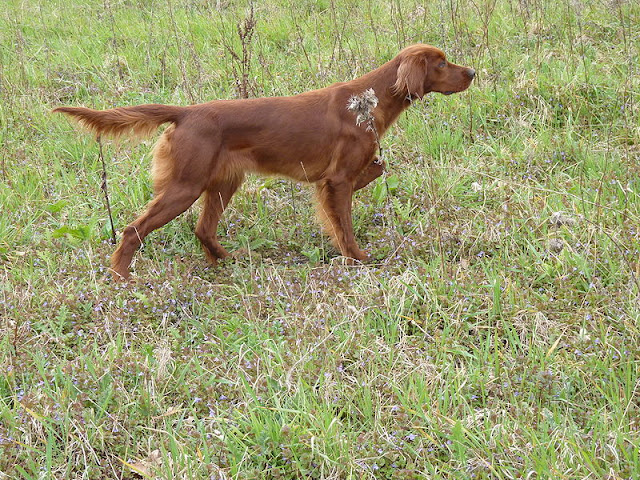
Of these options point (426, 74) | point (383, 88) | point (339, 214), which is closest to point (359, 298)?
point (339, 214)

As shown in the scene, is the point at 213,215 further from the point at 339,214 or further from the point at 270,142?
the point at 339,214

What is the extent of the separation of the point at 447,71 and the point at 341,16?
2622 mm

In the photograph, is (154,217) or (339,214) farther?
(339,214)

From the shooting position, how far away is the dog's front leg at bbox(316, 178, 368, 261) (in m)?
3.70

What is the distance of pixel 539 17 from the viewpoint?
5.75 m

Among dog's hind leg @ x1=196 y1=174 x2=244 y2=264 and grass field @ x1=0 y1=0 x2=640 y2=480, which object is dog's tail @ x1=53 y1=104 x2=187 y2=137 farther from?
grass field @ x1=0 y1=0 x2=640 y2=480

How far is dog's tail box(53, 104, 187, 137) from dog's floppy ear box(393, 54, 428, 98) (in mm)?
1109

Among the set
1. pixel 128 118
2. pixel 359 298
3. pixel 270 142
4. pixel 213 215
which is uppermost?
pixel 128 118

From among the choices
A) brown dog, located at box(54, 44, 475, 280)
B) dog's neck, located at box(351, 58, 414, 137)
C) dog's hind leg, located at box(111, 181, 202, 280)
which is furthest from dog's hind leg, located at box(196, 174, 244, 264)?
dog's neck, located at box(351, 58, 414, 137)

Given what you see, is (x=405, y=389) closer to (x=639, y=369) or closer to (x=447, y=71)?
(x=639, y=369)

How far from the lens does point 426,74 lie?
3.86m

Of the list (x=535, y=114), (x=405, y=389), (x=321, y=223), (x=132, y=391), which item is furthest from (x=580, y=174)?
(x=132, y=391)

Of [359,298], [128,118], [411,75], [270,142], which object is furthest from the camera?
[411,75]

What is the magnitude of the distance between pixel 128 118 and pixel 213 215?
0.67m
